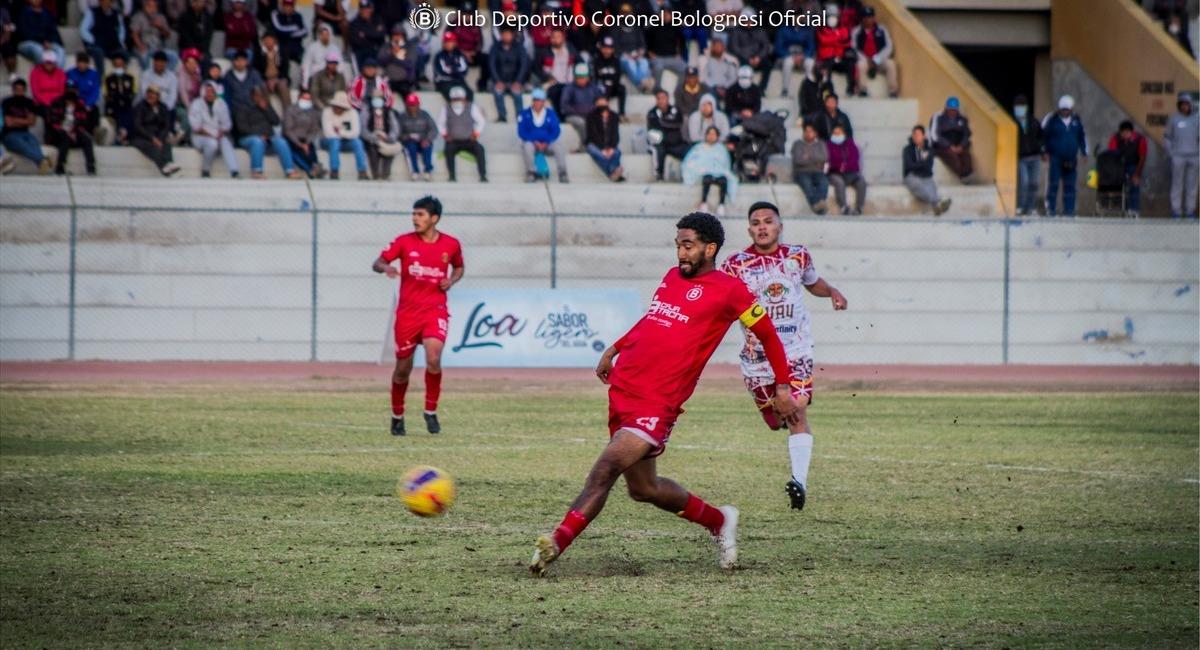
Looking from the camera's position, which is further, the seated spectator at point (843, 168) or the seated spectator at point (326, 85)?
the seated spectator at point (843, 168)

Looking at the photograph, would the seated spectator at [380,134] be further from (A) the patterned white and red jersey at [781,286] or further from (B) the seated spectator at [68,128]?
(A) the patterned white and red jersey at [781,286]

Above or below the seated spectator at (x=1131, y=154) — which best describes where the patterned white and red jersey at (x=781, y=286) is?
below

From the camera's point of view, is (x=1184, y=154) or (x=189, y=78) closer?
(x=189, y=78)

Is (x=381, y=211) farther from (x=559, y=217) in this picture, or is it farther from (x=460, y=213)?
(x=559, y=217)

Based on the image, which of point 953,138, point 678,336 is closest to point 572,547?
point 678,336

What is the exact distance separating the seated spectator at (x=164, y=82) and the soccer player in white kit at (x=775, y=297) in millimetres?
17469

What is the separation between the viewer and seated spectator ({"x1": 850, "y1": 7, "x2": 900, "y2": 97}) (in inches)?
1287

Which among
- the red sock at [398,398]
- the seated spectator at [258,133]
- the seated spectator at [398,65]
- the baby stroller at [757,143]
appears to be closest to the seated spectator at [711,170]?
the baby stroller at [757,143]

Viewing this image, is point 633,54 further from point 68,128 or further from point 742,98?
point 68,128

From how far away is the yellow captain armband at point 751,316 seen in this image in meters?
8.89

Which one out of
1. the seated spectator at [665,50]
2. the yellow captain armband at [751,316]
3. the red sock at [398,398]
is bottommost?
the red sock at [398,398]

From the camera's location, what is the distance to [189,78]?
27.5m

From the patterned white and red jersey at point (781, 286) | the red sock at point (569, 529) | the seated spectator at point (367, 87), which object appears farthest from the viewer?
the seated spectator at point (367, 87)

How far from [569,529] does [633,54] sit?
77.0ft
